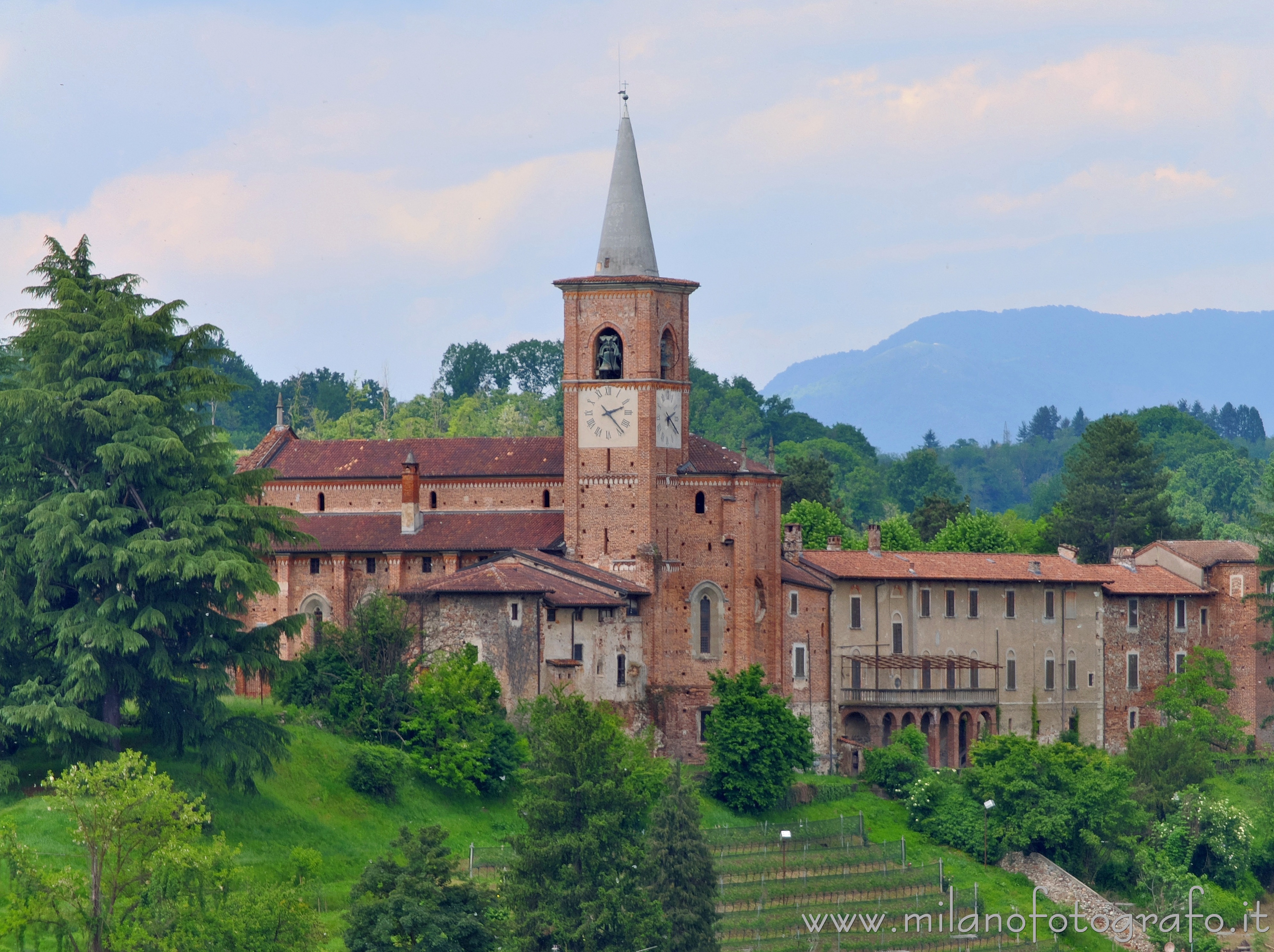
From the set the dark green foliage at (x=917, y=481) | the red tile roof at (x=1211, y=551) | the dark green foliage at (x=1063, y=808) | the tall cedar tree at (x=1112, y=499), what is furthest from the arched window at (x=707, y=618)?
the dark green foliage at (x=917, y=481)

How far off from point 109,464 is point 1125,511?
5981 cm

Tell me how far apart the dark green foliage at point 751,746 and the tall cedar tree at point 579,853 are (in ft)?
47.4

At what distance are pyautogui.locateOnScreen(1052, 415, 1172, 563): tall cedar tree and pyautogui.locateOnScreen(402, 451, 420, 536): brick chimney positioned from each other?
3908 cm

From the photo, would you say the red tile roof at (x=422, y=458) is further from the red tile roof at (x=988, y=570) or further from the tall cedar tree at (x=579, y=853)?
the tall cedar tree at (x=579, y=853)

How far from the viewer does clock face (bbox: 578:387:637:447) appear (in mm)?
69625

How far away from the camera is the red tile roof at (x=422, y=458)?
72.8 m

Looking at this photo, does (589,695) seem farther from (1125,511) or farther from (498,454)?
(1125,511)

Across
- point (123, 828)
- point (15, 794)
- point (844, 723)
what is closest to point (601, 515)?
point (844, 723)

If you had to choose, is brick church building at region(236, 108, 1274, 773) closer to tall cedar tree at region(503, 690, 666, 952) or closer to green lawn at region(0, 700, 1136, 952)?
green lawn at region(0, 700, 1136, 952)

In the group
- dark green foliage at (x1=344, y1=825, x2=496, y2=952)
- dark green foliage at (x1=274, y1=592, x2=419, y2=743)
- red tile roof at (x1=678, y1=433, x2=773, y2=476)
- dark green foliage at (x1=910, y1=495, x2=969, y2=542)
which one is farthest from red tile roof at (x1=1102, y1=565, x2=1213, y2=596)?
dark green foliage at (x1=344, y1=825, x2=496, y2=952)

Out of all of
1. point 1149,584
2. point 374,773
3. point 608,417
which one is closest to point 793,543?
point 608,417

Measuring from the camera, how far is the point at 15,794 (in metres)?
51.6

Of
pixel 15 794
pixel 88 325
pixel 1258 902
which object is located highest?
pixel 88 325

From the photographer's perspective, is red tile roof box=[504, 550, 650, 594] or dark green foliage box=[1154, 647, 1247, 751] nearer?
red tile roof box=[504, 550, 650, 594]
